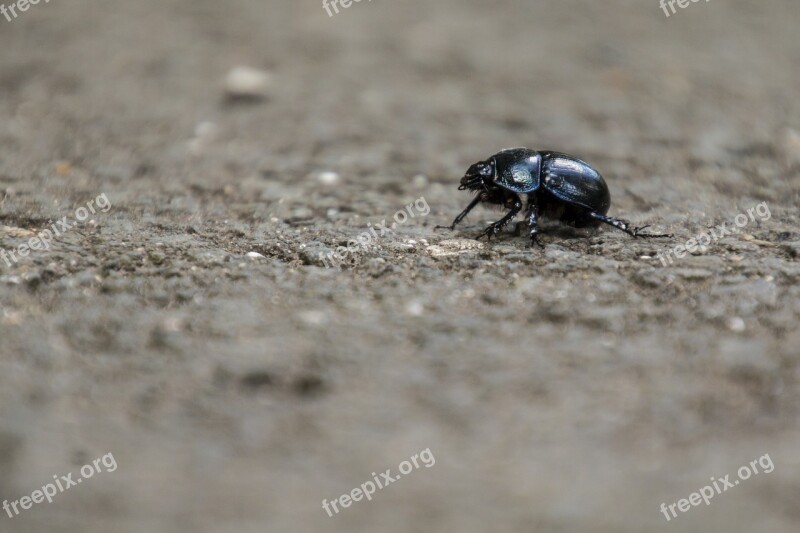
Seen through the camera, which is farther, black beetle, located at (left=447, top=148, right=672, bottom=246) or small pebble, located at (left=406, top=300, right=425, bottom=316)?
black beetle, located at (left=447, top=148, right=672, bottom=246)

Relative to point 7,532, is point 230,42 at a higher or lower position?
higher

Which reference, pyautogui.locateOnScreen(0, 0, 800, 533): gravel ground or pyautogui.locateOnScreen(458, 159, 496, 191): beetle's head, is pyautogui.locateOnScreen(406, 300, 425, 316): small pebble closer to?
pyautogui.locateOnScreen(0, 0, 800, 533): gravel ground

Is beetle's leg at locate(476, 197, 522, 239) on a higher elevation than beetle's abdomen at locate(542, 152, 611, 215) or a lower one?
lower

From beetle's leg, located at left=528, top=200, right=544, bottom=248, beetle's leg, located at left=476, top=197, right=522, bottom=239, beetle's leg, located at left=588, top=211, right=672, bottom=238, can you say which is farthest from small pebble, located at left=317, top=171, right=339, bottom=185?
beetle's leg, located at left=588, top=211, right=672, bottom=238

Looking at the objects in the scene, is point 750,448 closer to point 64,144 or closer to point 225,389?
point 225,389

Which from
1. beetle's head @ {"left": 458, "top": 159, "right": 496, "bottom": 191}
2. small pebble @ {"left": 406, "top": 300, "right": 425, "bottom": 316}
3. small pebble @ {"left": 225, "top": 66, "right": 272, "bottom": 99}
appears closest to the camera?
small pebble @ {"left": 406, "top": 300, "right": 425, "bottom": 316}

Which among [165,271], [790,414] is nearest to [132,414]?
[165,271]
